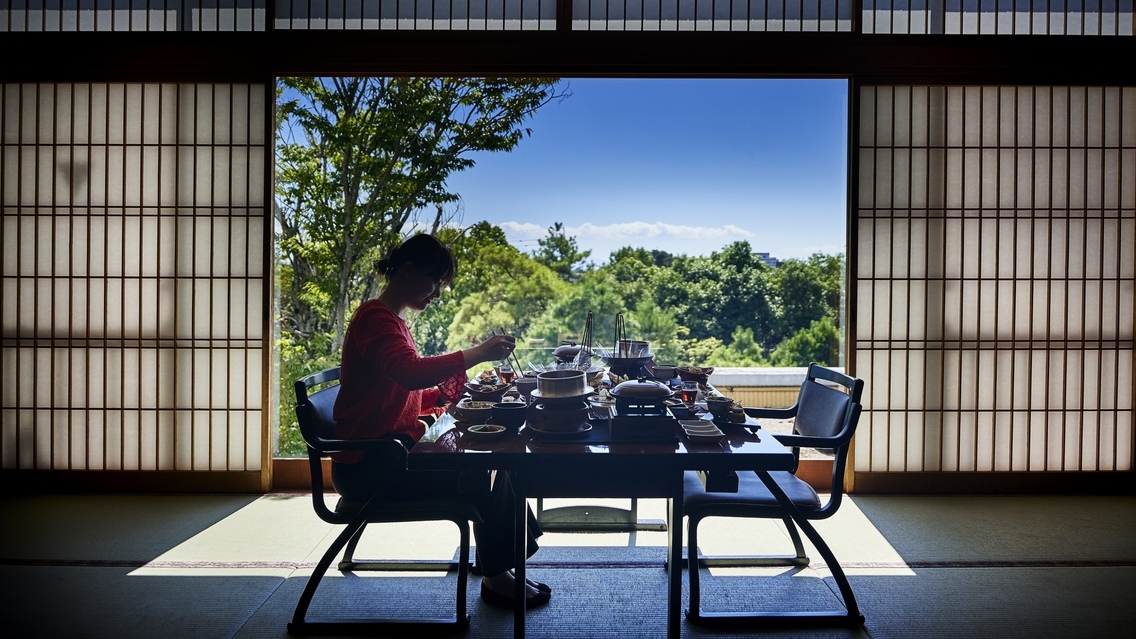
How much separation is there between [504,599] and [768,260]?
33.8 ft

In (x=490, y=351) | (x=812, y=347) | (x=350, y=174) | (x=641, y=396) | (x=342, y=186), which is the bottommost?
(x=812, y=347)

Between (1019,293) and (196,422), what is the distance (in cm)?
461

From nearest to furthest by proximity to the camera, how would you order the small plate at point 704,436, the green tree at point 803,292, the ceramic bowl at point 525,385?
the small plate at point 704,436, the ceramic bowl at point 525,385, the green tree at point 803,292

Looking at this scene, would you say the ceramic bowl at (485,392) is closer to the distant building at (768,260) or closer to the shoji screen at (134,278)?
the shoji screen at (134,278)

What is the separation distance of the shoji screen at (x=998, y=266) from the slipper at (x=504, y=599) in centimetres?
214

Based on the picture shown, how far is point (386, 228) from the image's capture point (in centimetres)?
647

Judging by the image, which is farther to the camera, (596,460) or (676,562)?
(676,562)

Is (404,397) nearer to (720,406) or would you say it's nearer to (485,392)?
(485,392)

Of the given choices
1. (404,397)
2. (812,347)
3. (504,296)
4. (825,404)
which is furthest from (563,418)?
(812,347)

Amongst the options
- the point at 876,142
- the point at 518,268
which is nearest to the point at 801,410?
the point at 876,142

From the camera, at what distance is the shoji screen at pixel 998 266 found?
138 inches

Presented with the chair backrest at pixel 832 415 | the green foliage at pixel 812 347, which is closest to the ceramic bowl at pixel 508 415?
the chair backrest at pixel 832 415

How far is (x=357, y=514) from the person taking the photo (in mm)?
1966

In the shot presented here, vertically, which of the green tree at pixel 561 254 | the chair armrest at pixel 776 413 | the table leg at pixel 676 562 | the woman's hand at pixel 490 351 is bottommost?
the table leg at pixel 676 562
